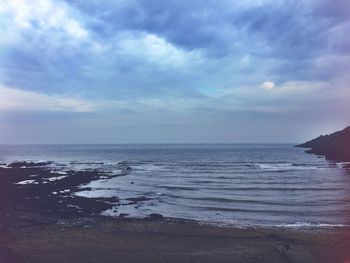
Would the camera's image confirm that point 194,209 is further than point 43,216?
Yes

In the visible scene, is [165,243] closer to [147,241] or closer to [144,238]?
[147,241]

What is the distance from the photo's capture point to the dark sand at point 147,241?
19.6 m

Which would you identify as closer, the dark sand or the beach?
the dark sand

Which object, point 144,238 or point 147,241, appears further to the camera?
point 144,238

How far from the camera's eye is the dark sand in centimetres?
1961

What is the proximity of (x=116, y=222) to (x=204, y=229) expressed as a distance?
6564 millimetres

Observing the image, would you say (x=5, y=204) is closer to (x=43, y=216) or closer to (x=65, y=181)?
(x=43, y=216)

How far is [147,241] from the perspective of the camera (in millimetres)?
23062

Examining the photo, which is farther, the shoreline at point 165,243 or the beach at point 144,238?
the beach at point 144,238

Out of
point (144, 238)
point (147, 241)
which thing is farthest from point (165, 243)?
point (144, 238)

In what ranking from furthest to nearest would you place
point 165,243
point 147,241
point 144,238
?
1. point 144,238
2. point 147,241
3. point 165,243

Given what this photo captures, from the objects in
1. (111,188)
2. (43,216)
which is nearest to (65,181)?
(111,188)

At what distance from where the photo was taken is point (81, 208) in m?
35.6

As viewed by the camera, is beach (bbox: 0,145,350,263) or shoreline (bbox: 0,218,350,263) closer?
shoreline (bbox: 0,218,350,263)
